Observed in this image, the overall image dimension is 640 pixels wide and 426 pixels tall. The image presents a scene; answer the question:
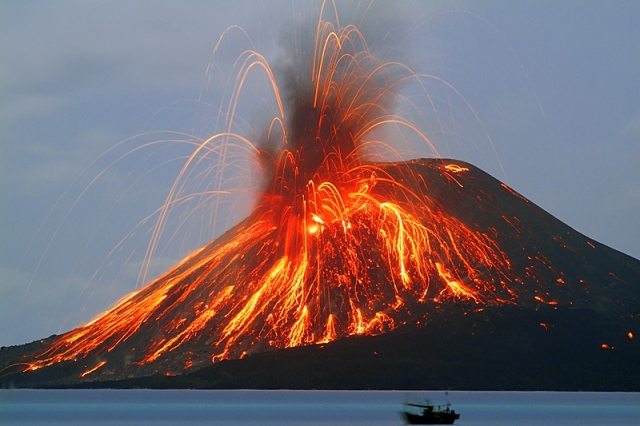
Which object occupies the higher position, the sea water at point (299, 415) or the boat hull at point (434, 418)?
the sea water at point (299, 415)

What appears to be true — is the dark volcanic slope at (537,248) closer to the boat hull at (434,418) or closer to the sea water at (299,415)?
the sea water at (299,415)

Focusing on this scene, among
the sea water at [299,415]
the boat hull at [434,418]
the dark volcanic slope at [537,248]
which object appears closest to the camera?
the boat hull at [434,418]

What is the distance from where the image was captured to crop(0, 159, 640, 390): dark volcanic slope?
15888cm

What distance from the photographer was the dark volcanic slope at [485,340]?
158875mm

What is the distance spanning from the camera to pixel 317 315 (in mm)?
162875

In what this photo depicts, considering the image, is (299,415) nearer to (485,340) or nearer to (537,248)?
(485,340)

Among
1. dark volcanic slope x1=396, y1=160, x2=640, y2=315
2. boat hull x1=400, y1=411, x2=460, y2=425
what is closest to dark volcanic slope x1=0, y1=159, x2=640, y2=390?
dark volcanic slope x1=396, y1=160, x2=640, y2=315

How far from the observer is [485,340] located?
16425cm

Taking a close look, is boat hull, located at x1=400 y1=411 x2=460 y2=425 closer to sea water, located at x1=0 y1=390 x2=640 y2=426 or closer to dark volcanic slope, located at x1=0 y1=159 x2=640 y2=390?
sea water, located at x1=0 y1=390 x2=640 y2=426

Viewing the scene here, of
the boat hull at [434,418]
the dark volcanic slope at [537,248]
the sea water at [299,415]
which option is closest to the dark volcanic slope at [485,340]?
the dark volcanic slope at [537,248]

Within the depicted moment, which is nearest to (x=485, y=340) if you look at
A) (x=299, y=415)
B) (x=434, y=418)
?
(x=299, y=415)

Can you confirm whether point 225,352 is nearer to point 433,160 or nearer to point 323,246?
point 323,246

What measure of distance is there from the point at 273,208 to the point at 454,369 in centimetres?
3742

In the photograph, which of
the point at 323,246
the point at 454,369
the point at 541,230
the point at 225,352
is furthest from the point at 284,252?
the point at 541,230
